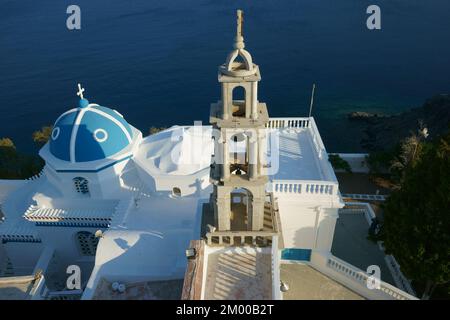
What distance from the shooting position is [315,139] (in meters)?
22.6

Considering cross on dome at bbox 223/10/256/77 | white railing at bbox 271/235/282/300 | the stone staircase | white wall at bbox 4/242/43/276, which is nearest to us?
cross on dome at bbox 223/10/256/77

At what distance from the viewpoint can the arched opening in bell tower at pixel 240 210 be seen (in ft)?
51.7

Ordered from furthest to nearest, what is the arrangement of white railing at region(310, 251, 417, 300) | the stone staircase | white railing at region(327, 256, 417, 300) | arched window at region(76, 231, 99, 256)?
the stone staircase
arched window at region(76, 231, 99, 256)
white railing at region(310, 251, 417, 300)
white railing at region(327, 256, 417, 300)

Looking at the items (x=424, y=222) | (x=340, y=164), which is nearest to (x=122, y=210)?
(x=424, y=222)

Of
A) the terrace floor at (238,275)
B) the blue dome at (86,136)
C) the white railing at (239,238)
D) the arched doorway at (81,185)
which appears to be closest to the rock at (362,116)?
the blue dome at (86,136)

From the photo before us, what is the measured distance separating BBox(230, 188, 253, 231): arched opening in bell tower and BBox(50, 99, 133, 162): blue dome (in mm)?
8708

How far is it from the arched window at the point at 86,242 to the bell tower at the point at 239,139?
10922 millimetres

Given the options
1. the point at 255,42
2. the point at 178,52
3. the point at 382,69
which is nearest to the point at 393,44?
the point at 382,69

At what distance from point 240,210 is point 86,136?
10.5m

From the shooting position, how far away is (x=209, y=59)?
7488 centimetres

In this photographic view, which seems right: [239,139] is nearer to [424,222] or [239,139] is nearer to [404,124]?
[424,222]

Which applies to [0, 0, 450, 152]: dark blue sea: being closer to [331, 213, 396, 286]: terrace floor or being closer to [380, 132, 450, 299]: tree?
[331, 213, 396, 286]: terrace floor

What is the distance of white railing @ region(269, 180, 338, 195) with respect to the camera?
61.7ft

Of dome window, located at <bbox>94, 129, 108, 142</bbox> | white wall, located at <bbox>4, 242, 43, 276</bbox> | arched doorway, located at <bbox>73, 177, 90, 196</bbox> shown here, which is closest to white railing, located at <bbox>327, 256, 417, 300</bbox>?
dome window, located at <bbox>94, 129, 108, 142</bbox>
